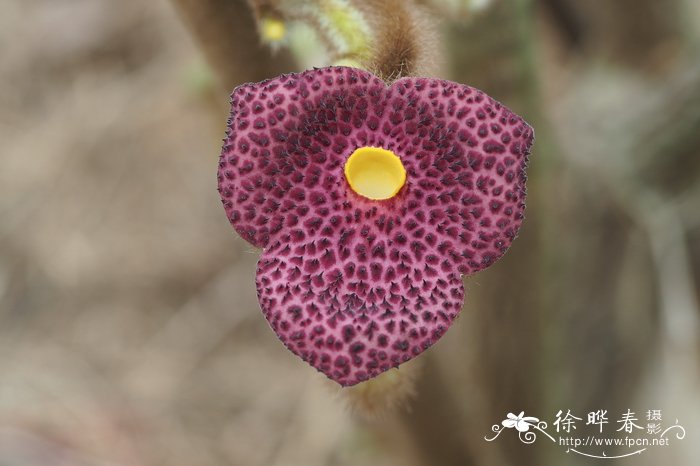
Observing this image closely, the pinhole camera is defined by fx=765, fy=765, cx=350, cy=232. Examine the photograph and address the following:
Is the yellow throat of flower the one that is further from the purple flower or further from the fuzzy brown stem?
the fuzzy brown stem

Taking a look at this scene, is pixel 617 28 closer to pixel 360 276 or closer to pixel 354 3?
pixel 354 3

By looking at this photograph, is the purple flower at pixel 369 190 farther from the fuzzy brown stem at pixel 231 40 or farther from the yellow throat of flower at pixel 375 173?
the fuzzy brown stem at pixel 231 40

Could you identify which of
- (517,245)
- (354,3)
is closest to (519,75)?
(517,245)

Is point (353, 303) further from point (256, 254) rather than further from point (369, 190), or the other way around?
point (256, 254)

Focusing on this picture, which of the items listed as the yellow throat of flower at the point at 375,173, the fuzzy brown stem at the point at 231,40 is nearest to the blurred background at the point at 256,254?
the fuzzy brown stem at the point at 231,40

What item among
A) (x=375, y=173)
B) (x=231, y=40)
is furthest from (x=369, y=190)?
(x=231, y=40)

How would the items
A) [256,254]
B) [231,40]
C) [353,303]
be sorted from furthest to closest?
[256,254] → [231,40] → [353,303]

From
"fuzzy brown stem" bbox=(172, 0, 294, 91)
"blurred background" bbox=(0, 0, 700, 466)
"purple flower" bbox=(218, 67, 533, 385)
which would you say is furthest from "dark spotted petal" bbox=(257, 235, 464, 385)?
"fuzzy brown stem" bbox=(172, 0, 294, 91)
